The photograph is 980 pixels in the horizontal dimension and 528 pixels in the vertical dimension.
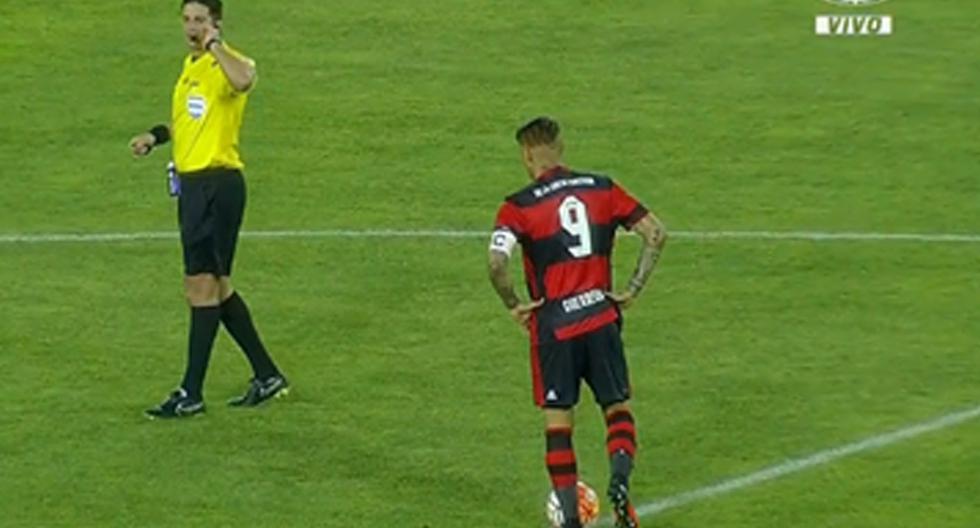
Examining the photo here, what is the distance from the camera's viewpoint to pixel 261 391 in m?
17.0

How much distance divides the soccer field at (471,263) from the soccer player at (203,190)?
45cm

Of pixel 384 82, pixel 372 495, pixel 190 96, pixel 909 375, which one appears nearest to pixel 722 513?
pixel 372 495

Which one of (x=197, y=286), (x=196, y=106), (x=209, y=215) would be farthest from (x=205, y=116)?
(x=197, y=286)

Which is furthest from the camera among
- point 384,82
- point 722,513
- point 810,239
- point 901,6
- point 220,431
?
point 901,6

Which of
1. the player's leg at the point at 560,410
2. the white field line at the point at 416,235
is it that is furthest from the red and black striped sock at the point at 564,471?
the white field line at the point at 416,235

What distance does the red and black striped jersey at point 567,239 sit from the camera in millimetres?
13805

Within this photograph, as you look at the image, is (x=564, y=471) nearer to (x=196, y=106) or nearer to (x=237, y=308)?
(x=237, y=308)

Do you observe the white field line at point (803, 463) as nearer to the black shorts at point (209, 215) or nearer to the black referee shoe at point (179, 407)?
the black referee shoe at point (179, 407)

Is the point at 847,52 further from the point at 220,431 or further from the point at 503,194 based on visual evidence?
the point at 220,431

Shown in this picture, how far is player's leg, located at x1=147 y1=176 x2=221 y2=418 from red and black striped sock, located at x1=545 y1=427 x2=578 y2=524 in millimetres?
3510

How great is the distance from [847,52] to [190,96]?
41.4 ft

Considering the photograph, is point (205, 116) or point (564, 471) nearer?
point (564, 471)

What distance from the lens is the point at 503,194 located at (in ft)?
74.9

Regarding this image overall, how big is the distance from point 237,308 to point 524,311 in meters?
3.47
